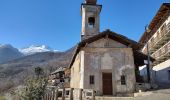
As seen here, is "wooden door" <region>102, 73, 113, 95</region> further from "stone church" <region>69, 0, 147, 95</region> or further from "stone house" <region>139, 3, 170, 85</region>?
"stone house" <region>139, 3, 170, 85</region>

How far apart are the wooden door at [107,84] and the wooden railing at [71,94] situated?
5951 mm

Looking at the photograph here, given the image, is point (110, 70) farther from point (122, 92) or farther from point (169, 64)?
point (169, 64)

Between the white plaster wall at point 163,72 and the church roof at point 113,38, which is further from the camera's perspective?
the white plaster wall at point 163,72

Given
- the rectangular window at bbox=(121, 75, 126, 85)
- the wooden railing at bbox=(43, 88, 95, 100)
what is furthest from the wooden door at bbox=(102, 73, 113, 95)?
the wooden railing at bbox=(43, 88, 95, 100)

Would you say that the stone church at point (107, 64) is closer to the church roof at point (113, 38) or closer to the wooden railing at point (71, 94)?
the church roof at point (113, 38)

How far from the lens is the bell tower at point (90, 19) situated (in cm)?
3250

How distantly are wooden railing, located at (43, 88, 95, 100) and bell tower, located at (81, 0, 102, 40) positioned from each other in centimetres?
1323

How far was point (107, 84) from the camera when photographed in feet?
80.3

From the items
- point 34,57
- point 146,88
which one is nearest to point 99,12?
point 146,88

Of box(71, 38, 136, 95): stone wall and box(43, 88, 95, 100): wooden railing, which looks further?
box(71, 38, 136, 95): stone wall

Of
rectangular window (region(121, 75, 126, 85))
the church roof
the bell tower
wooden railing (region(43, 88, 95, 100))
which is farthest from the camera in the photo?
the bell tower

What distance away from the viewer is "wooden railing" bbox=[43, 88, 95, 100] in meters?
16.2

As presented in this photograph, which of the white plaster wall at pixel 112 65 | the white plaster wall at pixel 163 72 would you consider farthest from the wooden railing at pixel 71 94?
the white plaster wall at pixel 163 72

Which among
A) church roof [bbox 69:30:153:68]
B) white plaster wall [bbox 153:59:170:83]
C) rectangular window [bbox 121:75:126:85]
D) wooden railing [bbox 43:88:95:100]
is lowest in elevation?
wooden railing [bbox 43:88:95:100]
